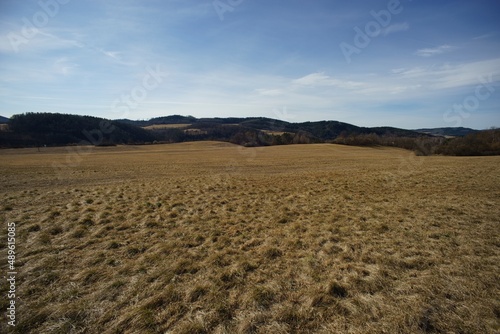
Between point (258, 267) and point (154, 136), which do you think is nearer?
point (258, 267)

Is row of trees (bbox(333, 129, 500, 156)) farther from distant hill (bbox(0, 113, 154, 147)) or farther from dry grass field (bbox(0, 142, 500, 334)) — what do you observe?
distant hill (bbox(0, 113, 154, 147))

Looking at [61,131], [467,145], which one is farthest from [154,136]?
[467,145]

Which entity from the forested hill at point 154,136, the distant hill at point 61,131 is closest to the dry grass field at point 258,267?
the forested hill at point 154,136

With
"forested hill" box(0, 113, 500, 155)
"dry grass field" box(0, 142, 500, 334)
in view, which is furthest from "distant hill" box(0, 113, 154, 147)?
"dry grass field" box(0, 142, 500, 334)

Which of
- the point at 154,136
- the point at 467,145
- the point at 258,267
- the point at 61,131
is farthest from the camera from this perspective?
the point at 154,136

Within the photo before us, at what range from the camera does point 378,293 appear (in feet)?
17.0

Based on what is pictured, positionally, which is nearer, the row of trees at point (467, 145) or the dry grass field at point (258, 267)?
the dry grass field at point (258, 267)

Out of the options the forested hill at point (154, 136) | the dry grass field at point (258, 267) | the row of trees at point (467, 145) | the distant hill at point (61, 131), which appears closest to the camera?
the dry grass field at point (258, 267)

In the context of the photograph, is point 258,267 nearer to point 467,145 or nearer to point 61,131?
point 467,145

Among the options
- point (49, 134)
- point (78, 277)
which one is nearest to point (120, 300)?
point (78, 277)

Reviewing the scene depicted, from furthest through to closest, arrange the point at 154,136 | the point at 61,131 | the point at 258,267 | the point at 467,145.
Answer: the point at 154,136
the point at 61,131
the point at 467,145
the point at 258,267

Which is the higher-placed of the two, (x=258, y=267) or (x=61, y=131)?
(x=61, y=131)

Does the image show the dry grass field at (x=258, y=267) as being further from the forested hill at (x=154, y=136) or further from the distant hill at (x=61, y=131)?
the distant hill at (x=61, y=131)

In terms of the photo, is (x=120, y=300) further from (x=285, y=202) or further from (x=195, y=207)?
(x=285, y=202)
